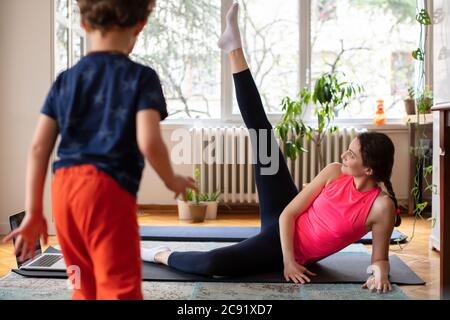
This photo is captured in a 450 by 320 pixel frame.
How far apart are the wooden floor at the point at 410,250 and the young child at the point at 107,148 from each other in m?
1.32

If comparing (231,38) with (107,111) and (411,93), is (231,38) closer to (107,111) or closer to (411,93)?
(107,111)

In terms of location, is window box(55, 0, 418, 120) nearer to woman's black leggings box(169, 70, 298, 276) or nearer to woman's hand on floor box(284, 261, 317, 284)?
woman's black leggings box(169, 70, 298, 276)

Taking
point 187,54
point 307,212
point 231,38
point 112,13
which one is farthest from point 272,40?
point 112,13

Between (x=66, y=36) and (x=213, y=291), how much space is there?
2049 mm

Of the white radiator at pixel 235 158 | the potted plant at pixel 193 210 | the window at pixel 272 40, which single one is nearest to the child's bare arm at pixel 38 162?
the potted plant at pixel 193 210

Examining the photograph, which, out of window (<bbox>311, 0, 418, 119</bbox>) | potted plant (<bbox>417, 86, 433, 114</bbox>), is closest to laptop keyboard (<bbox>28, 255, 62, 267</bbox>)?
potted plant (<bbox>417, 86, 433, 114</bbox>)

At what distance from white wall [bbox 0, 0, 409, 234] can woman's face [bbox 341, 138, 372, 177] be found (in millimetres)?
1787

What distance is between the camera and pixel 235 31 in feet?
6.38

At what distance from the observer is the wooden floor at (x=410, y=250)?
6.47 ft

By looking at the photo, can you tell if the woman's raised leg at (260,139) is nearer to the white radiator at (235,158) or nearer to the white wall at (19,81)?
the white wall at (19,81)

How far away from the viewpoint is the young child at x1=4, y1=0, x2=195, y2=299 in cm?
79
